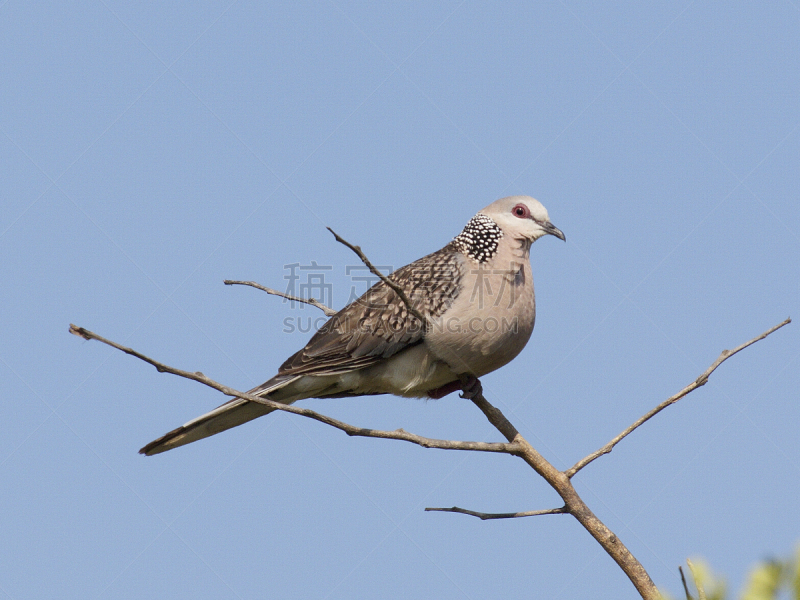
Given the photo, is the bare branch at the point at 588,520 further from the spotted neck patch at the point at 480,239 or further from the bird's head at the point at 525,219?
the bird's head at the point at 525,219

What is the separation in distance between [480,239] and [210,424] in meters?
2.46

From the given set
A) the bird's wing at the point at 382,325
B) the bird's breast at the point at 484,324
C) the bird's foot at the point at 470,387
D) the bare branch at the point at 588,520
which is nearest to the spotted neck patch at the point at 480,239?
the bird's wing at the point at 382,325

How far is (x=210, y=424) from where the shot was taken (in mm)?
5840

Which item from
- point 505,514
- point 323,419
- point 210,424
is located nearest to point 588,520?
point 505,514

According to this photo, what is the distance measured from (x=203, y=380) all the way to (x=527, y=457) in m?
1.78

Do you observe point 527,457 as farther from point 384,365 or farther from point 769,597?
point 769,597

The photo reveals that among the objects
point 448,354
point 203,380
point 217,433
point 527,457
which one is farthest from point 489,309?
point 203,380

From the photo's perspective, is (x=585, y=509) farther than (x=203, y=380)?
Yes

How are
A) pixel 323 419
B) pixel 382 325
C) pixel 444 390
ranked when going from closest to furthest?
pixel 323 419, pixel 382 325, pixel 444 390

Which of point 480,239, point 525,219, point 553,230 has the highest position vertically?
point 480,239

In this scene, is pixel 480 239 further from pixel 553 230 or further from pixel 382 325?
pixel 382 325

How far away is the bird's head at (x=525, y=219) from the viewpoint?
639 centimetres

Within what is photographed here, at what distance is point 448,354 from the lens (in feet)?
19.1

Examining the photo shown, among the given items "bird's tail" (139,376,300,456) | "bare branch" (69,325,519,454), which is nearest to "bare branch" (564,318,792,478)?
"bare branch" (69,325,519,454)
